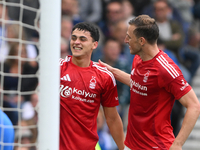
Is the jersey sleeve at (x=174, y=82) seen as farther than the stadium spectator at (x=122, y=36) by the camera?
No

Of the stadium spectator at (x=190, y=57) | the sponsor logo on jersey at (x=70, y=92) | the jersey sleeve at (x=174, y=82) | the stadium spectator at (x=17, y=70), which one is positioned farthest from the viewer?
the stadium spectator at (x=190, y=57)

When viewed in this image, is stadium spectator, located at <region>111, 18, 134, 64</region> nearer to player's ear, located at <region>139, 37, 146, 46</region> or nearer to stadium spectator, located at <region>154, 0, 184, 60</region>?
stadium spectator, located at <region>154, 0, 184, 60</region>

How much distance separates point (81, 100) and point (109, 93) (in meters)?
0.40

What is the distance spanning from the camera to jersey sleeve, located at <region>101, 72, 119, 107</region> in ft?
13.5

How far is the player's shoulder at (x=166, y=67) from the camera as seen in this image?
3609 mm

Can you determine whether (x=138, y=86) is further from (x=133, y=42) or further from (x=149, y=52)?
(x=133, y=42)

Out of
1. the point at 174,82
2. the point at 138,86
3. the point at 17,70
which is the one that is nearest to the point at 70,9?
the point at 17,70

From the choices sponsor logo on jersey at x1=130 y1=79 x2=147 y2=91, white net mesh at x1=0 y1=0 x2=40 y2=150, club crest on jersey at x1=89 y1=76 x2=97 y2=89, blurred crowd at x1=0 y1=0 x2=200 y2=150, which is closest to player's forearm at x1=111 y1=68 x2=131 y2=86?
sponsor logo on jersey at x1=130 y1=79 x2=147 y2=91

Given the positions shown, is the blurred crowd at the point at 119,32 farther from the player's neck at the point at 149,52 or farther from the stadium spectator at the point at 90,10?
the player's neck at the point at 149,52

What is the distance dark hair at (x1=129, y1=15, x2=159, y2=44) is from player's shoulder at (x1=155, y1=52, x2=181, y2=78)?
223 mm

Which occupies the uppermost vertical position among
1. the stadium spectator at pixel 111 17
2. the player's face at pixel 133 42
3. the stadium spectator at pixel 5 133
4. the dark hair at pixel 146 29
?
the stadium spectator at pixel 111 17

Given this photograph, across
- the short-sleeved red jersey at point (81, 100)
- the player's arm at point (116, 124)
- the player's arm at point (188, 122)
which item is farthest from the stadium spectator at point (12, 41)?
the player's arm at point (188, 122)

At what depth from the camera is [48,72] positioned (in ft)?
9.20

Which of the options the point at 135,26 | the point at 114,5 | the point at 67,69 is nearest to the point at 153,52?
the point at 135,26
